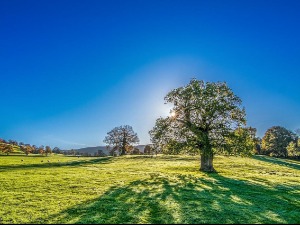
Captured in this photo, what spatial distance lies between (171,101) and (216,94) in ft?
25.0

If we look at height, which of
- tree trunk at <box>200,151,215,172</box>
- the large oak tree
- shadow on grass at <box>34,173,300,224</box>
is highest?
the large oak tree

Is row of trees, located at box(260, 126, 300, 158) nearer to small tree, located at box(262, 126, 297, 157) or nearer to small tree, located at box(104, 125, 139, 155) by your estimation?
small tree, located at box(262, 126, 297, 157)

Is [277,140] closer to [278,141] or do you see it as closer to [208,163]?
[278,141]

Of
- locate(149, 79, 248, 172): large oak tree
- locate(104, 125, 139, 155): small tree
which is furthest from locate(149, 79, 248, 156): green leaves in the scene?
locate(104, 125, 139, 155): small tree

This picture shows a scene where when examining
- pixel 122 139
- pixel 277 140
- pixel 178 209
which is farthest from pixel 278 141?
pixel 178 209

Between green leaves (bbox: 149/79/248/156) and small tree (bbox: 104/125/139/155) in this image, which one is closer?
green leaves (bbox: 149/79/248/156)

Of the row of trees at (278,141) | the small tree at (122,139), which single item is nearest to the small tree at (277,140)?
the row of trees at (278,141)

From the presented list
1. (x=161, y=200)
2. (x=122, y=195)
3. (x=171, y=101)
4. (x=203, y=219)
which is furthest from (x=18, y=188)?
(x=171, y=101)

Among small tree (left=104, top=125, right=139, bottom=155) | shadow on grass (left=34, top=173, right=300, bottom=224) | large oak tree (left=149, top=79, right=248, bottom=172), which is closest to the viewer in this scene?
shadow on grass (left=34, top=173, right=300, bottom=224)

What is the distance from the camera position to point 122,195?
20.3 meters

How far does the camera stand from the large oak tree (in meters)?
43.6

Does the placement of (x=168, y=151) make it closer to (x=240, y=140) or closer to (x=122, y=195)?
(x=240, y=140)

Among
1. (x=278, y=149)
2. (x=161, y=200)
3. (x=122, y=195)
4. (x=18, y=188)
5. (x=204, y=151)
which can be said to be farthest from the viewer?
(x=278, y=149)

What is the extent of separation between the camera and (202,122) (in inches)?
1758
